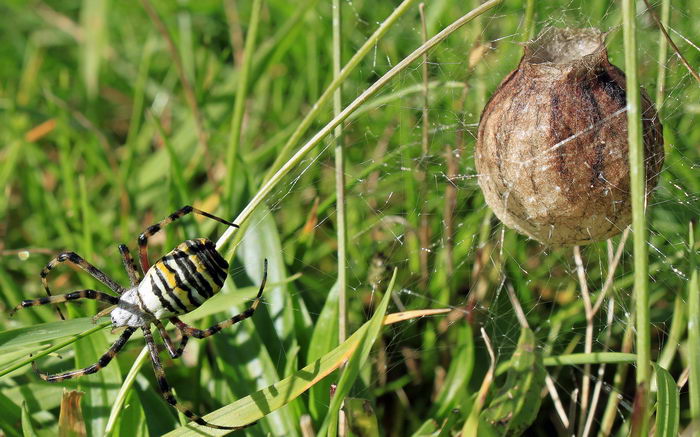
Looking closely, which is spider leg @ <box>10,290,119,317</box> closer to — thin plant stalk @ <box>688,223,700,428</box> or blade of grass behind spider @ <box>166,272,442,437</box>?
blade of grass behind spider @ <box>166,272,442,437</box>

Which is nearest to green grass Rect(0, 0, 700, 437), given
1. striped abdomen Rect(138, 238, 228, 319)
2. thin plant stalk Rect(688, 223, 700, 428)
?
thin plant stalk Rect(688, 223, 700, 428)

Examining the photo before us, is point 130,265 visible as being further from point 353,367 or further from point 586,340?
point 586,340

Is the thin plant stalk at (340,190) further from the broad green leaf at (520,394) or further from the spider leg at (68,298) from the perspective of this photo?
the spider leg at (68,298)

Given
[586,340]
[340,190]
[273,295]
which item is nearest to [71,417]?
[273,295]

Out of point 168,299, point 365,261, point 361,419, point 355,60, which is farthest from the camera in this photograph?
point 365,261

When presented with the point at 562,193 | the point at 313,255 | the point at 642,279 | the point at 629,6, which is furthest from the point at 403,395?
the point at 629,6

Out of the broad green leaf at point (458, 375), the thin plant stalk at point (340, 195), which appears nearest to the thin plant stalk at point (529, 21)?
the thin plant stalk at point (340, 195)

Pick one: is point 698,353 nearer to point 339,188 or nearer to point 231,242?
point 339,188
